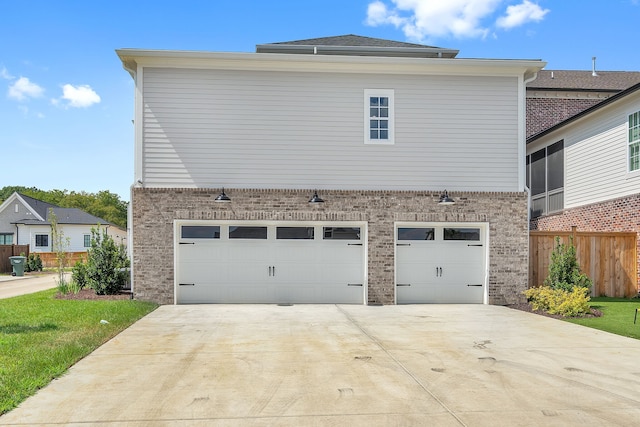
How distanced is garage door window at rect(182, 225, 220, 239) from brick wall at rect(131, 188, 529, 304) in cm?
37

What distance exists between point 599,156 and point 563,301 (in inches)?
271

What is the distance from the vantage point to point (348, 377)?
6086 millimetres

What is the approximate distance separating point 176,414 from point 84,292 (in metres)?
10.3

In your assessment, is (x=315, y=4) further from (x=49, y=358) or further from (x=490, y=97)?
(x=49, y=358)

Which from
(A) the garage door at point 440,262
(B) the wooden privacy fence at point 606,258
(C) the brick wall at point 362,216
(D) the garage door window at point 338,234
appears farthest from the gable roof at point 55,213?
(B) the wooden privacy fence at point 606,258

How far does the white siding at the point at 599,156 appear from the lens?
48.4 ft

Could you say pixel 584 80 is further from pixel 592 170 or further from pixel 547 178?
pixel 592 170

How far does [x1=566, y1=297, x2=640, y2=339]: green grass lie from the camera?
9383mm

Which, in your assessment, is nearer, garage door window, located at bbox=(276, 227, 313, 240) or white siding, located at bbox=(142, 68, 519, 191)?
white siding, located at bbox=(142, 68, 519, 191)

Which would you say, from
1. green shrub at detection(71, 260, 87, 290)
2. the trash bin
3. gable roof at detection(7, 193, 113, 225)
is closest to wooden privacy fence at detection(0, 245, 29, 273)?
the trash bin

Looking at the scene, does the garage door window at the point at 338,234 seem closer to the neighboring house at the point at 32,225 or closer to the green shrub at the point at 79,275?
the green shrub at the point at 79,275

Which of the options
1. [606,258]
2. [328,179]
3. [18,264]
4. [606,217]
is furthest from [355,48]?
[18,264]

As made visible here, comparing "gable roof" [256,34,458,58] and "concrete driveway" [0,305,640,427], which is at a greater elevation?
"gable roof" [256,34,458,58]

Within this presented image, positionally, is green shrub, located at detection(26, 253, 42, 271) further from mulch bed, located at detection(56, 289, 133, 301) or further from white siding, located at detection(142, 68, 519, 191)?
white siding, located at detection(142, 68, 519, 191)
